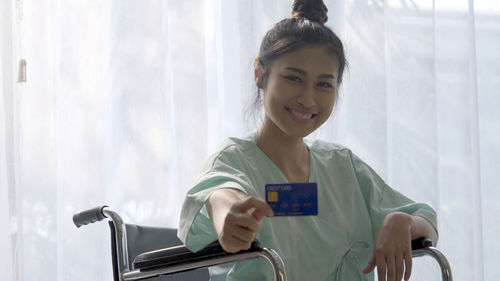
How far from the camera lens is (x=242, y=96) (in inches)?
82.0

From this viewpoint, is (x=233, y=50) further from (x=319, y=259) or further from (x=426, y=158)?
(x=319, y=259)

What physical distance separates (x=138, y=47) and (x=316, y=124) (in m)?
1.05

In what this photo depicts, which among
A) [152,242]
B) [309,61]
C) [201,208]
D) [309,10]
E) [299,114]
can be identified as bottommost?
[152,242]

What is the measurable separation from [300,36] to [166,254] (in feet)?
1.72

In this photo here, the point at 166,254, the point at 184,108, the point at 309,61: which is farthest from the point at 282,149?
the point at 184,108

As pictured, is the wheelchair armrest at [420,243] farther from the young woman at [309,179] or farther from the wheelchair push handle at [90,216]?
the wheelchair push handle at [90,216]

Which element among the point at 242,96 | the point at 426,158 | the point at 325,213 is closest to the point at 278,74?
the point at 325,213

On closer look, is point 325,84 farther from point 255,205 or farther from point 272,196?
point 255,205

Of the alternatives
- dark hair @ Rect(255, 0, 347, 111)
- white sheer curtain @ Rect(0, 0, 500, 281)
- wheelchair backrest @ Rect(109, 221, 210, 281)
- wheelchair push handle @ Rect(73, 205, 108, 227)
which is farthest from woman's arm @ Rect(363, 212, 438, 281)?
white sheer curtain @ Rect(0, 0, 500, 281)

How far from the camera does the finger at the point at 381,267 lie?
1001 millimetres

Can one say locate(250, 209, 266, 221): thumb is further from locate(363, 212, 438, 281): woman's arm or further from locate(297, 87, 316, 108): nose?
locate(297, 87, 316, 108): nose

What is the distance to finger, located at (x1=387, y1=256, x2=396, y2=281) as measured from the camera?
1002mm

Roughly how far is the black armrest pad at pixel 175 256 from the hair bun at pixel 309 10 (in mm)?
583

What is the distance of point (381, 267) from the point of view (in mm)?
1009
